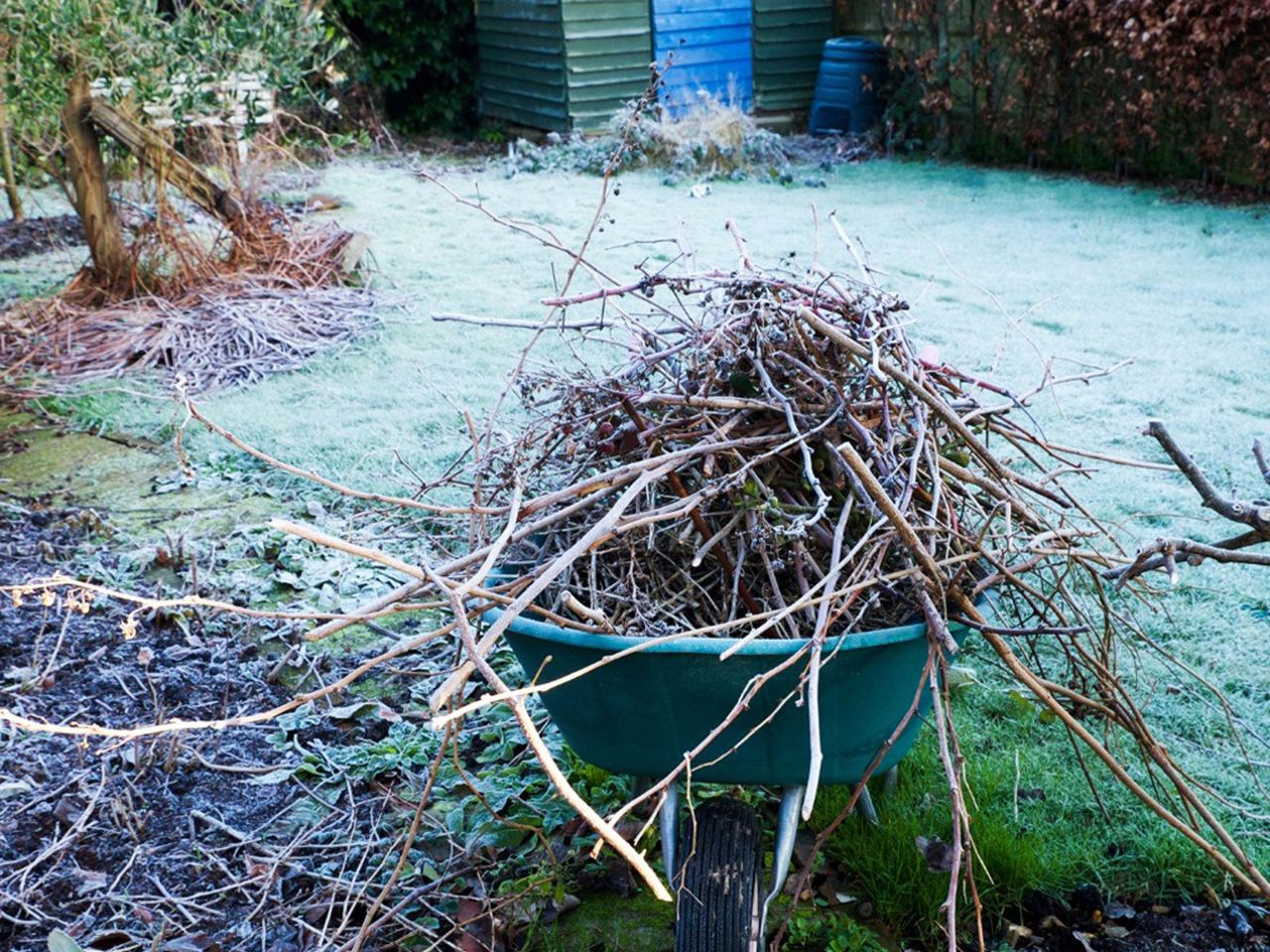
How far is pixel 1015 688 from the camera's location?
2.77 metres

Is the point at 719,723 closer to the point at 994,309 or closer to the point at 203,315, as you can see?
the point at 994,309

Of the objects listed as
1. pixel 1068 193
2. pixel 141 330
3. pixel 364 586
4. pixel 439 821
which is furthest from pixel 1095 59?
pixel 439 821

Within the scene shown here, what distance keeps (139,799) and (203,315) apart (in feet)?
12.1

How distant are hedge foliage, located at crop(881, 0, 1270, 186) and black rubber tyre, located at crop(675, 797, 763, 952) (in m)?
7.26

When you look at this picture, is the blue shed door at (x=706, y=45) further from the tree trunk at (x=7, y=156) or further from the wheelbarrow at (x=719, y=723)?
the wheelbarrow at (x=719, y=723)

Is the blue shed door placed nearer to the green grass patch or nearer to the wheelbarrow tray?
the green grass patch

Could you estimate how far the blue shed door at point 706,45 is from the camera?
1159 centimetres

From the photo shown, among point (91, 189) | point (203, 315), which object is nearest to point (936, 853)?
point (203, 315)

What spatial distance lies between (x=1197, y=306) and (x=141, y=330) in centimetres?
497

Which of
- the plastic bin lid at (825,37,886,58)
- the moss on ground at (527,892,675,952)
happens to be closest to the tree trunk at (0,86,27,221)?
the moss on ground at (527,892,675,952)

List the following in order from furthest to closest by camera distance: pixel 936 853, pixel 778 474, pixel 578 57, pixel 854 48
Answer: pixel 578 57
pixel 854 48
pixel 936 853
pixel 778 474

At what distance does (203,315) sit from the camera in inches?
228

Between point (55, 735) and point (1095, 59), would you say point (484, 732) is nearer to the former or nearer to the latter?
point (55, 735)

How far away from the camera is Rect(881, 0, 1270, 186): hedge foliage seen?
7.73 meters
